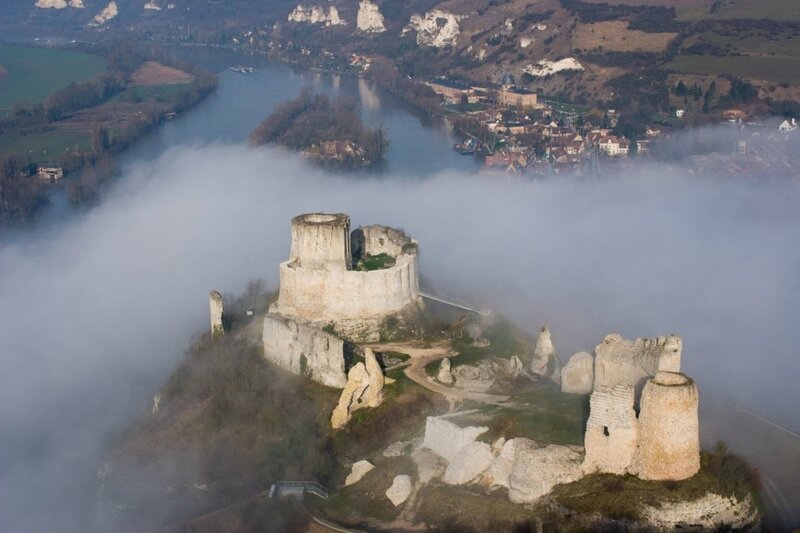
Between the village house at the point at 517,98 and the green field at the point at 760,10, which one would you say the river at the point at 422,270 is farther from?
the green field at the point at 760,10

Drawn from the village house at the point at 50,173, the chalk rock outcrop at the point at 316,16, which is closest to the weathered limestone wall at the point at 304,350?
the village house at the point at 50,173

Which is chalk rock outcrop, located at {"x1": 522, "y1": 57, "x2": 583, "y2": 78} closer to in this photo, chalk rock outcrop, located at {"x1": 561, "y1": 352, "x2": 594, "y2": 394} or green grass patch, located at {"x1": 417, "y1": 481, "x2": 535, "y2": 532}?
chalk rock outcrop, located at {"x1": 561, "y1": 352, "x2": 594, "y2": 394}

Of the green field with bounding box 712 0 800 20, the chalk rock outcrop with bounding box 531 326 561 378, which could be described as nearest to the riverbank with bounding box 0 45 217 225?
the chalk rock outcrop with bounding box 531 326 561 378

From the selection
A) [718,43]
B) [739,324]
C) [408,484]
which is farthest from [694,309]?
[718,43]

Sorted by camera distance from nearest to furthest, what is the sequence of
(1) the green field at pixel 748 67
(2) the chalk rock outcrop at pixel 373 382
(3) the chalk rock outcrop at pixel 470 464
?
(3) the chalk rock outcrop at pixel 470 464
(2) the chalk rock outcrop at pixel 373 382
(1) the green field at pixel 748 67

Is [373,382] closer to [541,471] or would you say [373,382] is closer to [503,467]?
[503,467]

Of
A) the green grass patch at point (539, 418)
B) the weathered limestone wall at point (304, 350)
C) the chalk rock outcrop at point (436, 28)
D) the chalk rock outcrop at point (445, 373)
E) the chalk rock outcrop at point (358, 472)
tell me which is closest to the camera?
the green grass patch at point (539, 418)

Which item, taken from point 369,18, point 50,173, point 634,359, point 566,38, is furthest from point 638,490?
point 369,18

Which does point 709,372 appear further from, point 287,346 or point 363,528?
point 363,528
